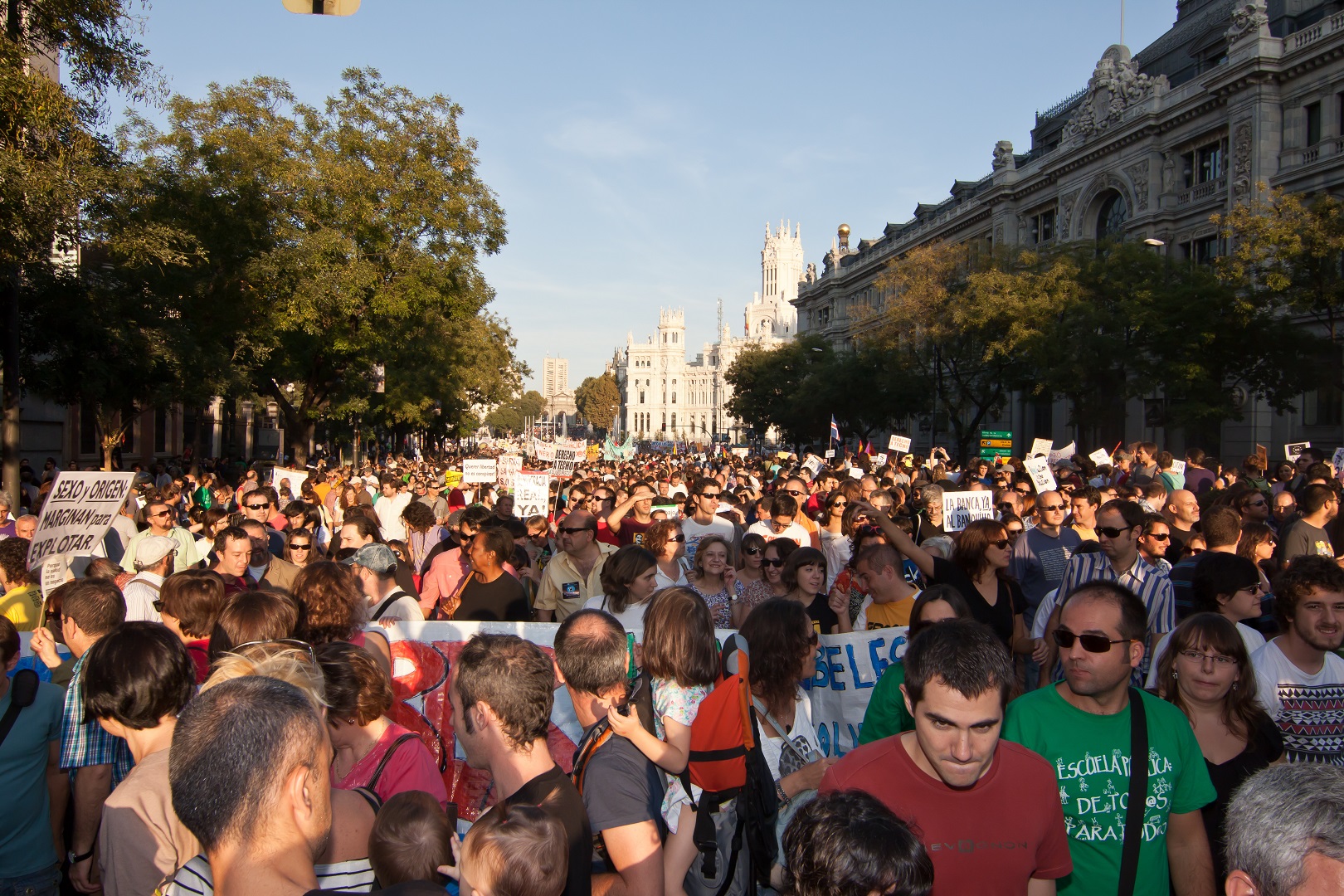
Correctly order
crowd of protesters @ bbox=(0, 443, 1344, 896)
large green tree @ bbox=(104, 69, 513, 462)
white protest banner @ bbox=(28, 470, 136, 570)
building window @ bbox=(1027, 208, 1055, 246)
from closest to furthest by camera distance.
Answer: crowd of protesters @ bbox=(0, 443, 1344, 896) → white protest banner @ bbox=(28, 470, 136, 570) → large green tree @ bbox=(104, 69, 513, 462) → building window @ bbox=(1027, 208, 1055, 246)

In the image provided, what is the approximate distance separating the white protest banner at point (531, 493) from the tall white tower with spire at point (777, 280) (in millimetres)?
177733

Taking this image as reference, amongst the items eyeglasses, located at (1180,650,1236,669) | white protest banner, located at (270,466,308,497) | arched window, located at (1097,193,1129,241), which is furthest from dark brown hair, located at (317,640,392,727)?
arched window, located at (1097,193,1129,241)

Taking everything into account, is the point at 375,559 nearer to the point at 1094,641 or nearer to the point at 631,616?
the point at 631,616

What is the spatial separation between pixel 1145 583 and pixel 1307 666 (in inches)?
62.7

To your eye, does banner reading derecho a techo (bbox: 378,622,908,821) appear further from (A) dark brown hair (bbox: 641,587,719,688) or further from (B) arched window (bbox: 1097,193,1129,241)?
(B) arched window (bbox: 1097,193,1129,241)

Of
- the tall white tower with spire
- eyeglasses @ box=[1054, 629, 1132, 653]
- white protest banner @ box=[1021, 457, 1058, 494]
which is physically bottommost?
eyeglasses @ box=[1054, 629, 1132, 653]

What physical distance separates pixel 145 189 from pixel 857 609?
1853cm

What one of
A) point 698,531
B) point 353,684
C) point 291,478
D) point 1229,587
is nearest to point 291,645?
point 353,684

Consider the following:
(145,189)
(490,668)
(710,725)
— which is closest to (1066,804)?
(710,725)

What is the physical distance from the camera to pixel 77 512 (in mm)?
7961

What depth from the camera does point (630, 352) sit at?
190 m

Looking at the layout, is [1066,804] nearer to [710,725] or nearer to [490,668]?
[710,725]

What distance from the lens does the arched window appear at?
39.4m

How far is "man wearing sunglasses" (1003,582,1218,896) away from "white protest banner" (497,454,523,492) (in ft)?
38.0
